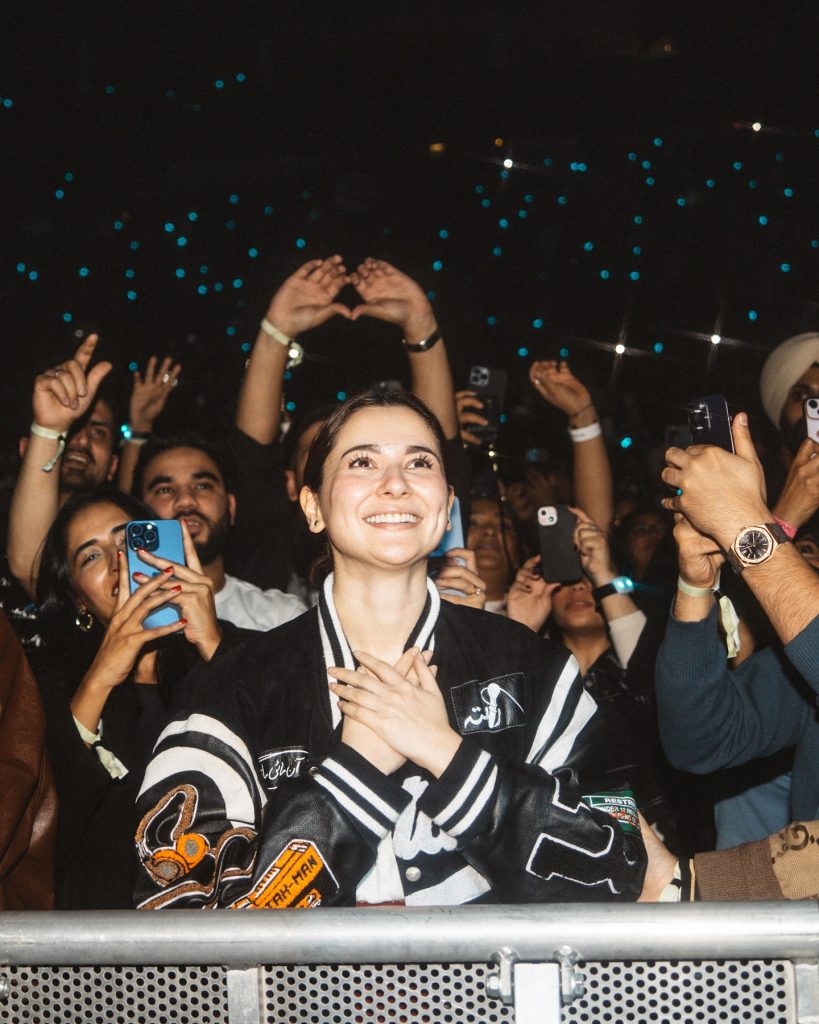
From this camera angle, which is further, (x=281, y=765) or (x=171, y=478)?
(x=171, y=478)

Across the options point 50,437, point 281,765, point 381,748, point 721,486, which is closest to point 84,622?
point 50,437

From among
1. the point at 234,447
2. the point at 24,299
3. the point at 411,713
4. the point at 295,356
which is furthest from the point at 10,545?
the point at 24,299

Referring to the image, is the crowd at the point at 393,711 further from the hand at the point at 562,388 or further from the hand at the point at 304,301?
the hand at the point at 562,388

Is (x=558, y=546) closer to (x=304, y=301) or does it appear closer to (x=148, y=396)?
(x=304, y=301)

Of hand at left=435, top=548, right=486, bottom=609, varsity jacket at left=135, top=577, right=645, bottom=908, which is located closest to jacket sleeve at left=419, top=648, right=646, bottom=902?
varsity jacket at left=135, top=577, right=645, bottom=908

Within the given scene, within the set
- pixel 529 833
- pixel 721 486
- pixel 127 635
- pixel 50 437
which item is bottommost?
pixel 529 833

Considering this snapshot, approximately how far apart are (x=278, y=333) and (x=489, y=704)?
207 centimetres

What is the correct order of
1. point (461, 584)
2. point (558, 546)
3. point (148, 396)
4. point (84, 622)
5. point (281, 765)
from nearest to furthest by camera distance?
1. point (281, 765)
2. point (461, 584)
3. point (84, 622)
4. point (558, 546)
5. point (148, 396)

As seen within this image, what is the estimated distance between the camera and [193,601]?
2504 mm

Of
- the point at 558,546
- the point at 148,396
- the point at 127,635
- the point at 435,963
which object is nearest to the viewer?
the point at 435,963

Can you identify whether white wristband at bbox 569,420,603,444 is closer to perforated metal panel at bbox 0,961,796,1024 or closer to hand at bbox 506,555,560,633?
hand at bbox 506,555,560,633

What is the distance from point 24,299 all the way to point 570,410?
11.8ft

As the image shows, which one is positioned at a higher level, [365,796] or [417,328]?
[417,328]

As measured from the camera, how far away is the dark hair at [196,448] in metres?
3.55
